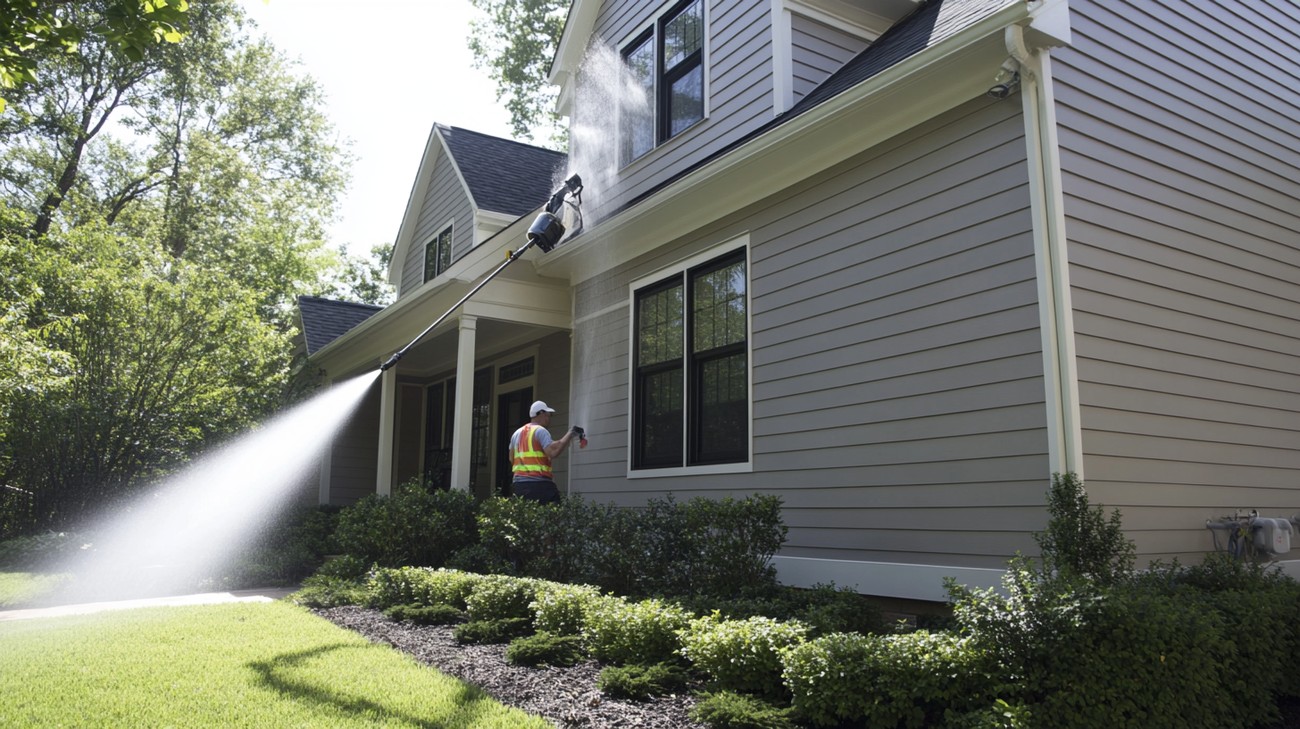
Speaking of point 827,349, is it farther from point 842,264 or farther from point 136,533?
point 136,533

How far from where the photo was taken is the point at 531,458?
8.80m

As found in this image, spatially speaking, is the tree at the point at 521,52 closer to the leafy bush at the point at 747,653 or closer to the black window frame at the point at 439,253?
the black window frame at the point at 439,253

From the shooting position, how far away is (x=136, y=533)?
1228 cm

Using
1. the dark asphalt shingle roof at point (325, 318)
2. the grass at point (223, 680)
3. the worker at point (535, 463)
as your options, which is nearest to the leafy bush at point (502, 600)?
the grass at point (223, 680)

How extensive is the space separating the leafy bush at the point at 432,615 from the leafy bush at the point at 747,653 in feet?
9.37

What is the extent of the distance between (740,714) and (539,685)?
1.33m

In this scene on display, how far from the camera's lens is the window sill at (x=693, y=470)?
729cm

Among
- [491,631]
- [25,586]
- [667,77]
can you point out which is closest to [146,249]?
[25,586]

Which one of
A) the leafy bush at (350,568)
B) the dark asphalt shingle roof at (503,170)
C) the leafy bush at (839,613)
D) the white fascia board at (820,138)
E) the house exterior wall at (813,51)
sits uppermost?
the dark asphalt shingle roof at (503,170)

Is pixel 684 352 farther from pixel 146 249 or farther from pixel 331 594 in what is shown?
pixel 146 249

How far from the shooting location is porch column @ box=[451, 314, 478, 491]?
10062mm

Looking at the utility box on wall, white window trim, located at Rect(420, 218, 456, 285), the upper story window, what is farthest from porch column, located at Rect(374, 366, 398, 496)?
the utility box on wall

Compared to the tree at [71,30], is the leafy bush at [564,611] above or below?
below

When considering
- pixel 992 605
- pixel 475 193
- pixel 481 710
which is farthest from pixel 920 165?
pixel 475 193
